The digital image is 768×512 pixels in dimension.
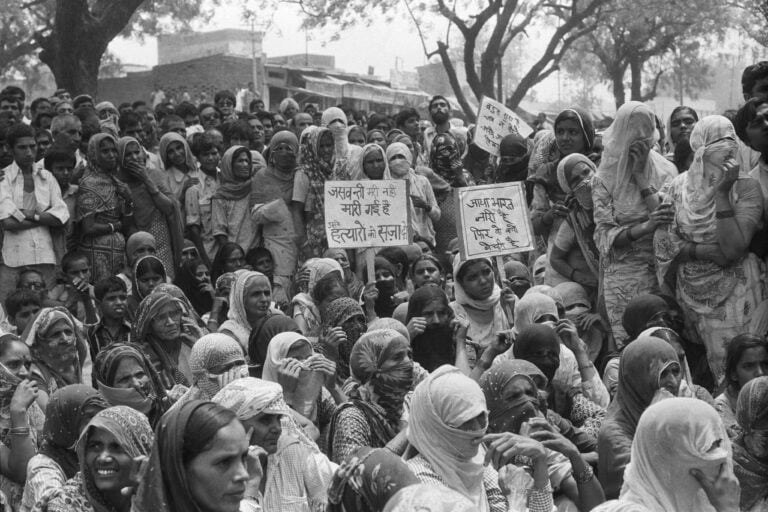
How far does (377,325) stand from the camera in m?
6.17

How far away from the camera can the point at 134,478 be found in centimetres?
418

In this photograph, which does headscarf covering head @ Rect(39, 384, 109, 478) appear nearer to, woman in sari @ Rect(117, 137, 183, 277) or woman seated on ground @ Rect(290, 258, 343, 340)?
woman seated on ground @ Rect(290, 258, 343, 340)

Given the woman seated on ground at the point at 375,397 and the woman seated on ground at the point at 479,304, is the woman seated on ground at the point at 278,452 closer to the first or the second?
the woman seated on ground at the point at 375,397

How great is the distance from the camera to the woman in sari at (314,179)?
9.30 meters

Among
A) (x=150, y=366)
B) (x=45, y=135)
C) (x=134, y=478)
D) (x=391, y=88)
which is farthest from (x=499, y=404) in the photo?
(x=391, y=88)

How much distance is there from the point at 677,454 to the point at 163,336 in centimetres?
397

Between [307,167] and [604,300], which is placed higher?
[307,167]

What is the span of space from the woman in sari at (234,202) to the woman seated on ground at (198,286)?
735 mm

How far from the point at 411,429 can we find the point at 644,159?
3.32 m

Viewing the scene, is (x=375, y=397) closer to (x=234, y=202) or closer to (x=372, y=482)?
(x=372, y=482)

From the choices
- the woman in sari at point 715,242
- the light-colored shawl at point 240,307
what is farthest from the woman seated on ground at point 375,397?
the woman in sari at point 715,242

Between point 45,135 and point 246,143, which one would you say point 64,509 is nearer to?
point 45,135

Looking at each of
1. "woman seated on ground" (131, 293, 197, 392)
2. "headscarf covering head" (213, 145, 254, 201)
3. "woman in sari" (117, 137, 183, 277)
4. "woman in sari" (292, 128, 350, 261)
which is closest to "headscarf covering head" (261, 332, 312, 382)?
"woman seated on ground" (131, 293, 197, 392)

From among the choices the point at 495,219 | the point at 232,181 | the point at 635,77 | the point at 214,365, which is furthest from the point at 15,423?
the point at 635,77
